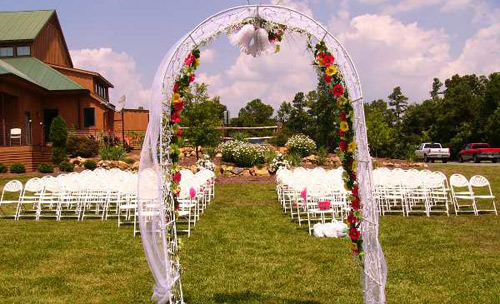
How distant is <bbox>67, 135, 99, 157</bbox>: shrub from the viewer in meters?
25.8

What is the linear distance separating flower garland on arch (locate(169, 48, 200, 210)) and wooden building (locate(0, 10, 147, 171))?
22845 mm

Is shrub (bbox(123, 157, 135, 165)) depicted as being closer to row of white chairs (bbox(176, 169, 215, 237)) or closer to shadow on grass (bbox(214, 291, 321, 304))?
row of white chairs (bbox(176, 169, 215, 237))

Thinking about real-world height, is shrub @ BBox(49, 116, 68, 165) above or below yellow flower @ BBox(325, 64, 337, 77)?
above

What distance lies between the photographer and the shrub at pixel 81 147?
2578 cm

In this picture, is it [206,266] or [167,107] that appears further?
[206,266]

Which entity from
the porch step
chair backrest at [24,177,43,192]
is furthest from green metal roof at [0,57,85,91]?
chair backrest at [24,177,43,192]

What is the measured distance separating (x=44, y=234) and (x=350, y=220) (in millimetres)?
7126

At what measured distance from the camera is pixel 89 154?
2603cm

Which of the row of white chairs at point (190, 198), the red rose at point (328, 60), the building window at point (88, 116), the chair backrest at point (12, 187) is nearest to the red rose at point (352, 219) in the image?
the red rose at point (328, 60)

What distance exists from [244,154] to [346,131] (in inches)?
722

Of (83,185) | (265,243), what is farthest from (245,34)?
(83,185)

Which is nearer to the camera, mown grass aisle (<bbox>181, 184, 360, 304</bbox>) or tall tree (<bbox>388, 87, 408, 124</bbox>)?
mown grass aisle (<bbox>181, 184, 360, 304</bbox>)

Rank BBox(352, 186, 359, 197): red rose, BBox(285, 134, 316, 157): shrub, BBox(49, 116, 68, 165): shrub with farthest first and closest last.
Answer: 1. BBox(285, 134, 316, 157): shrub
2. BBox(49, 116, 68, 165): shrub
3. BBox(352, 186, 359, 197): red rose

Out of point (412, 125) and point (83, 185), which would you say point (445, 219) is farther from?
point (412, 125)
